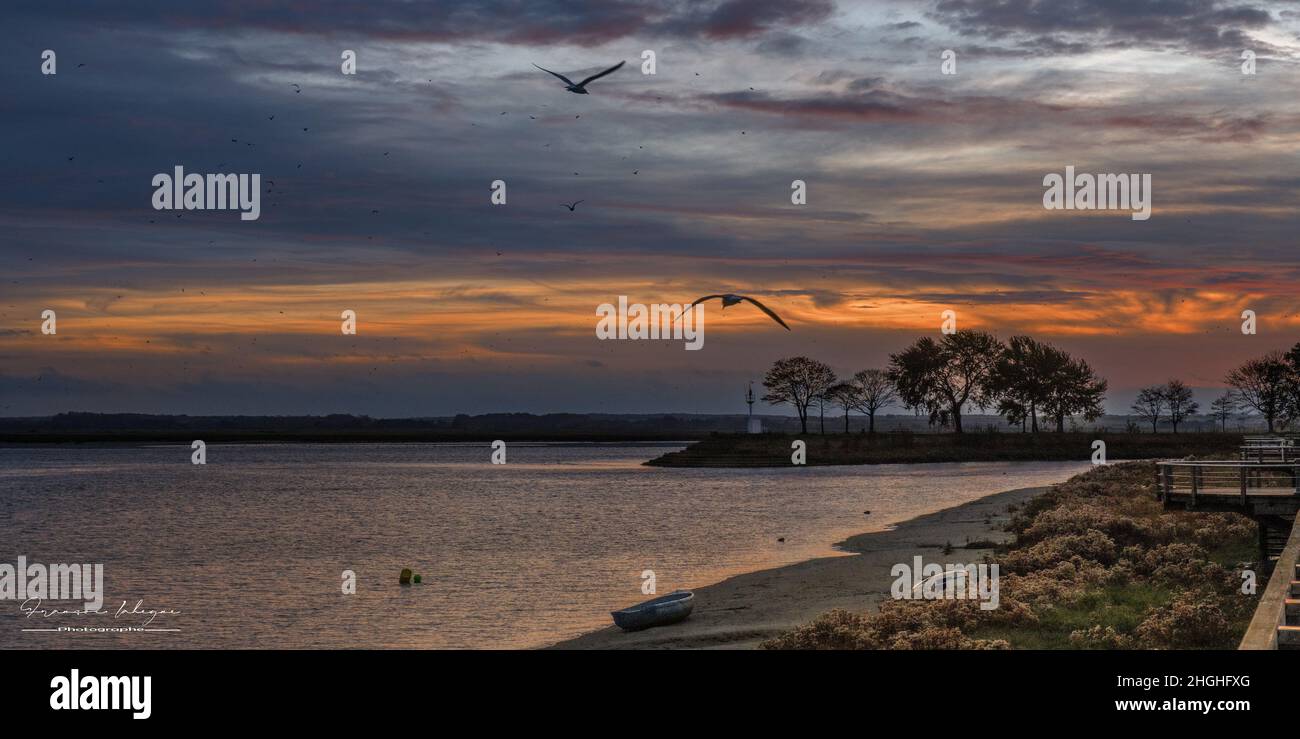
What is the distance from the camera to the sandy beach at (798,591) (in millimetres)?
25594

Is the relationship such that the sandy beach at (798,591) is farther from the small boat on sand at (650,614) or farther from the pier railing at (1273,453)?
the pier railing at (1273,453)

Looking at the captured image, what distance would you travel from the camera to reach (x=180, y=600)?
37500mm

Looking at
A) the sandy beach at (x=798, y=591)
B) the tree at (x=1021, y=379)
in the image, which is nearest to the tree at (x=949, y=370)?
the tree at (x=1021, y=379)

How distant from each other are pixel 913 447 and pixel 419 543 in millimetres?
111511

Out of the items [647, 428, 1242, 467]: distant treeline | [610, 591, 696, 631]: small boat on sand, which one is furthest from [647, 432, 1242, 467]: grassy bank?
[610, 591, 696, 631]: small boat on sand

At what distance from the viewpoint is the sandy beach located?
25.6 m

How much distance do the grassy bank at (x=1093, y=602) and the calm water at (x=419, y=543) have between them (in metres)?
9.27

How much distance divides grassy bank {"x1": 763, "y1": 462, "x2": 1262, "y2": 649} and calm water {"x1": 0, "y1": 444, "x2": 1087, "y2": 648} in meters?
9.27

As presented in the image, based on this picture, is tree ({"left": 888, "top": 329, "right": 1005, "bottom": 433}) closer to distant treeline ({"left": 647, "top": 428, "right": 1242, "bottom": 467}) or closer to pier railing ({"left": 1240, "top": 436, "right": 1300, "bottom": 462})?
distant treeline ({"left": 647, "top": 428, "right": 1242, "bottom": 467})

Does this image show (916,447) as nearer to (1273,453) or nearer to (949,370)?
(949,370)

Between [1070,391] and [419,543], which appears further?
[1070,391]

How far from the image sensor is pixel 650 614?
2727 cm

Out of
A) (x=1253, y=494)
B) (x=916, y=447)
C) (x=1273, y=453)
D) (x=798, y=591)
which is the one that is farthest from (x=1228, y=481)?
(x=916, y=447)
